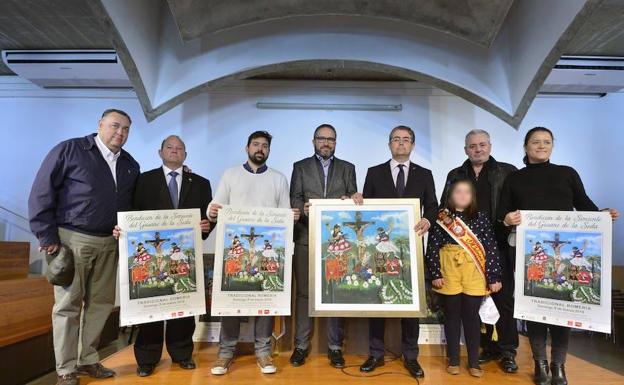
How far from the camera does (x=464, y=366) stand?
291cm

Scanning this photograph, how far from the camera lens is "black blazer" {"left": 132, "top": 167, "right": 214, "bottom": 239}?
2762 mm

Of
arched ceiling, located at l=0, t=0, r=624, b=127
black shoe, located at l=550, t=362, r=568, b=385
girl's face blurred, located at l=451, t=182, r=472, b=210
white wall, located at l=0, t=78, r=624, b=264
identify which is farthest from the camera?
white wall, located at l=0, t=78, r=624, b=264

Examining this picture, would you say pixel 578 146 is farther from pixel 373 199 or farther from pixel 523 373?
pixel 373 199

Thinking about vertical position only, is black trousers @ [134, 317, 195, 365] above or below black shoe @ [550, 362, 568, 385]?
above

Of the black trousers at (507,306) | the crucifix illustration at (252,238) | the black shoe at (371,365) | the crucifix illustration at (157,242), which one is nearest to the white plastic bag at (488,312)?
the black trousers at (507,306)

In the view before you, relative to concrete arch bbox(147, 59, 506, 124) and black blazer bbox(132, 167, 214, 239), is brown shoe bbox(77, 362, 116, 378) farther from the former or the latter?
concrete arch bbox(147, 59, 506, 124)

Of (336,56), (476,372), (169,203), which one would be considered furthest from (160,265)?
(336,56)

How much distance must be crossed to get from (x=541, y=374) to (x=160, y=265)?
265cm

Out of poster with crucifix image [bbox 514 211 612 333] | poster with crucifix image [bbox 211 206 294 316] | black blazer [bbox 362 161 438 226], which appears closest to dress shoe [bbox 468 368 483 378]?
poster with crucifix image [bbox 514 211 612 333]

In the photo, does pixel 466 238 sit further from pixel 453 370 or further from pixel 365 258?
pixel 453 370

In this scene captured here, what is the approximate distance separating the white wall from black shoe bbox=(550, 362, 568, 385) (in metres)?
3.47

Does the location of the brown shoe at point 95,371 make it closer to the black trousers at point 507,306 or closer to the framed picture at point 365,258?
the framed picture at point 365,258

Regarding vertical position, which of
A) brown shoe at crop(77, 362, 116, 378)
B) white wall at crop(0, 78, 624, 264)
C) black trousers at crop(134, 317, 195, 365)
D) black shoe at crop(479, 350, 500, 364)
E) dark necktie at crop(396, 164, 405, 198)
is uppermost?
white wall at crop(0, 78, 624, 264)

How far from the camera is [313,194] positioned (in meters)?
2.98
